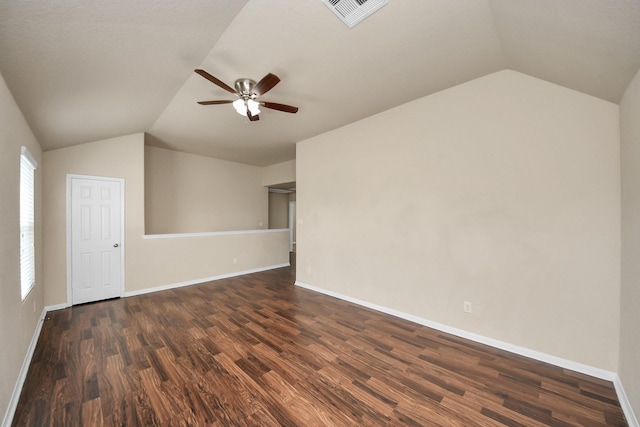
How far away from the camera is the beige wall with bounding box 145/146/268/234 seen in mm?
5277

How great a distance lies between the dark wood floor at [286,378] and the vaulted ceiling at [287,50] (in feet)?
7.72

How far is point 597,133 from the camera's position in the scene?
2.10 metres

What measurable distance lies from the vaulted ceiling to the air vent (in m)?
0.05

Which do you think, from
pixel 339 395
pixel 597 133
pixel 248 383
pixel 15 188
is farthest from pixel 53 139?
pixel 597 133

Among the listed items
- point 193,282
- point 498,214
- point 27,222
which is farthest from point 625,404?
point 193,282

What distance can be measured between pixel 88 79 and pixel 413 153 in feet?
11.2

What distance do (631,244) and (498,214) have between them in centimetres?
90

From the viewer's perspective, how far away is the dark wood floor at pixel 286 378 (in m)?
1.69

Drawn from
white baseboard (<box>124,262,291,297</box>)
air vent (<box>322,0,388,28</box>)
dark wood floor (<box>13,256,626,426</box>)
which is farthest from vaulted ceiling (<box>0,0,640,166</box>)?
white baseboard (<box>124,262,291,297</box>)

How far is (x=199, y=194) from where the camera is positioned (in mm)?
5906

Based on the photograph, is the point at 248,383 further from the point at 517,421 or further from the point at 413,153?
the point at 413,153

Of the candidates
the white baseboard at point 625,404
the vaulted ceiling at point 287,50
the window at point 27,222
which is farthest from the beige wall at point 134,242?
the white baseboard at point 625,404

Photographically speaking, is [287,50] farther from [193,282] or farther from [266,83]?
[193,282]

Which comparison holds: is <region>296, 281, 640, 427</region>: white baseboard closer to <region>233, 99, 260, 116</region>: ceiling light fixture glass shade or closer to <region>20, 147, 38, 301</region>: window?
<region>233, 99, 260, 116</region>: ceiling light fixture glass shade
